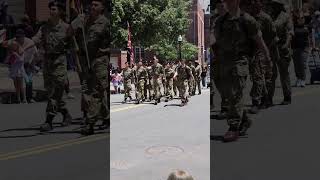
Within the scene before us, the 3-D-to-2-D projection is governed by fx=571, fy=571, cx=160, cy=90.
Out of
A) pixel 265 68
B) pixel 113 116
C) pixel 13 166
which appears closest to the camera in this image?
pixel 13 166

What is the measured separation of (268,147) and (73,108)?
1718 mm

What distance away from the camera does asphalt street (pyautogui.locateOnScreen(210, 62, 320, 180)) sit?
449cm

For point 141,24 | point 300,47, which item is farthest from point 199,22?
point 141,24

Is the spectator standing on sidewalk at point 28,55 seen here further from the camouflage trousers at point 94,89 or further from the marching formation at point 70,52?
the camouflage trousers at point 94,89

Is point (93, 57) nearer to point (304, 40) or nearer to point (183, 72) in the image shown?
point (304, 40)

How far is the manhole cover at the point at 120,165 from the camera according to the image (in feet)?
16.0

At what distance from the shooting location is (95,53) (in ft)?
16.5

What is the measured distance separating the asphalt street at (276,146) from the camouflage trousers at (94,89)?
1023mm

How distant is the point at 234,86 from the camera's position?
4.77m

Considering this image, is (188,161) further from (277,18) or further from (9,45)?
(9,45)

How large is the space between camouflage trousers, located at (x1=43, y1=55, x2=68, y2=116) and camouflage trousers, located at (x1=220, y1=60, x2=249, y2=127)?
55.3 inches

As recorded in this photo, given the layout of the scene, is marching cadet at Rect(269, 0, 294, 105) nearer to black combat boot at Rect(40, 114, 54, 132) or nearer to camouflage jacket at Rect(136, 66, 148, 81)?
→ black combat boot at Rect(40, 114, 54, 132)

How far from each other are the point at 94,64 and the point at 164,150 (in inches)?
39.9

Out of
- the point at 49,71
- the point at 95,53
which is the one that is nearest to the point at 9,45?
the point at 49,71
